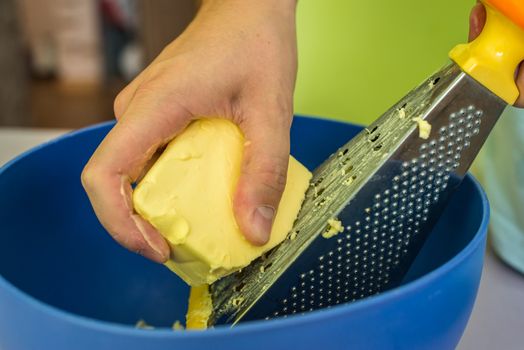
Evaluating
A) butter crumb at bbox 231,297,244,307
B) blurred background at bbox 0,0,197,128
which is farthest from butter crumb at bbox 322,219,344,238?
blurred background at bbox 0,0,197,128

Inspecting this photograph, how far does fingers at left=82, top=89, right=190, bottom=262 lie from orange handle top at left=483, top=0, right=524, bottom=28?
0.27 m

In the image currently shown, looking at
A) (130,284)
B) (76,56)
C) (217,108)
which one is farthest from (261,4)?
(76,56)

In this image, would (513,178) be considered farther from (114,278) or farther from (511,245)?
(114,278)

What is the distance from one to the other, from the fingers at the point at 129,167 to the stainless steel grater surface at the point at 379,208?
0.10 metres

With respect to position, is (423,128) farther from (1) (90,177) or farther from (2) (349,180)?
(1) (90,177)

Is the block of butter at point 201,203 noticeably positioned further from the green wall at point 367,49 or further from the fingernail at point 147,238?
the green wall at point 367,49

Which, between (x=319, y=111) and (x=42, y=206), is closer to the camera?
(x=42, y=206)

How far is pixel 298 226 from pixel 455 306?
0.56 ft

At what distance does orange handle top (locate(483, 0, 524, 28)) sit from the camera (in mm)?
489

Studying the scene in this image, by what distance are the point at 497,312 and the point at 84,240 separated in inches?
18.0

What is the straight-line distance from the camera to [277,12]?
68 centimetres

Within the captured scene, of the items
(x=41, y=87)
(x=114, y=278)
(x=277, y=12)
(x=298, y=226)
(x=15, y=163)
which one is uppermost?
(x=277, y=12)

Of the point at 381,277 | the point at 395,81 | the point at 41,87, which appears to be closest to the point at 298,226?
the point at 381,277

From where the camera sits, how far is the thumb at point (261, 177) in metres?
0.55
